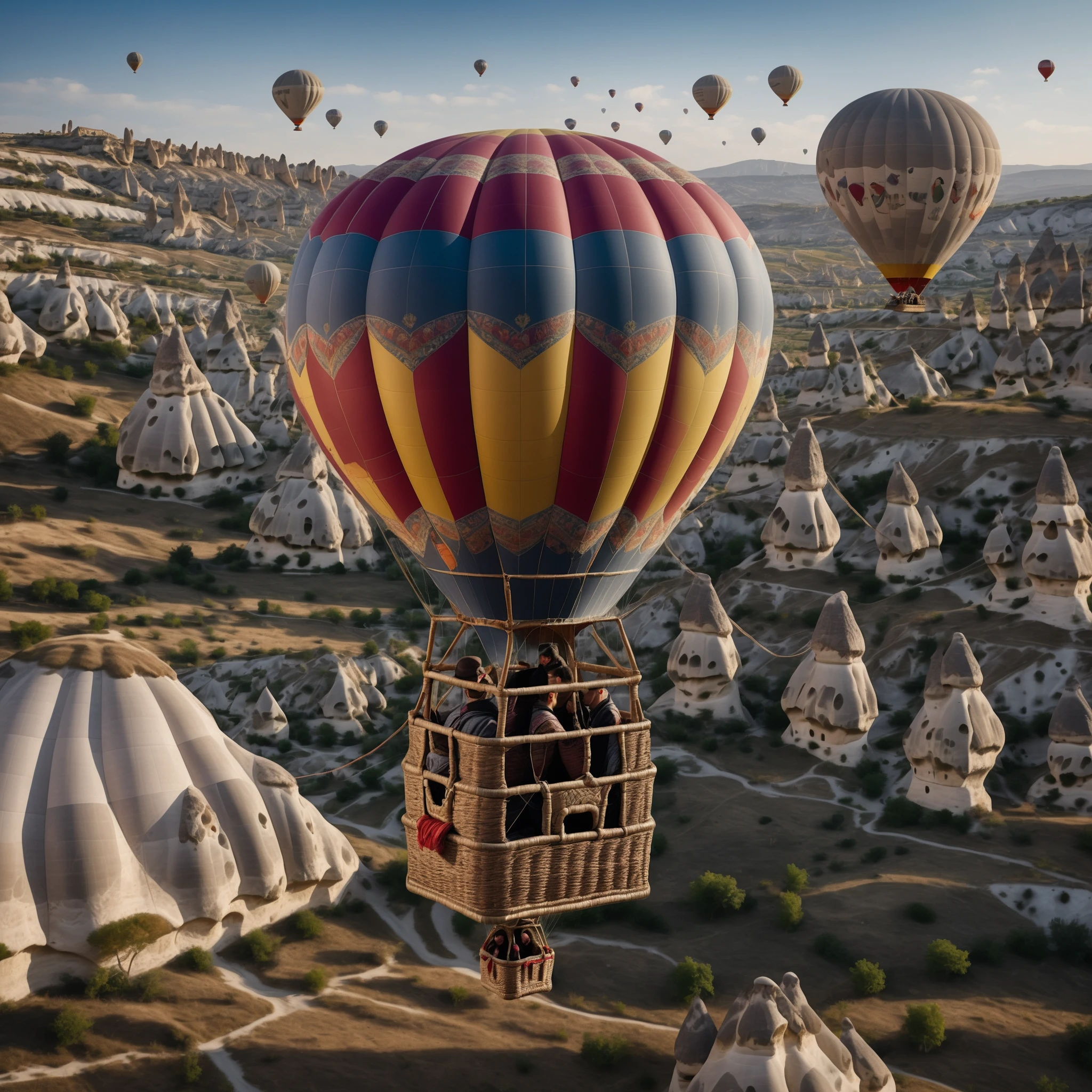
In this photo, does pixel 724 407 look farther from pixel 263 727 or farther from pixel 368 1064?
pixel 263 727

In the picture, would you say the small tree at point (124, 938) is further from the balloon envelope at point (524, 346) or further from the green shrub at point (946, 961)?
the green shrub at point (946, 961)

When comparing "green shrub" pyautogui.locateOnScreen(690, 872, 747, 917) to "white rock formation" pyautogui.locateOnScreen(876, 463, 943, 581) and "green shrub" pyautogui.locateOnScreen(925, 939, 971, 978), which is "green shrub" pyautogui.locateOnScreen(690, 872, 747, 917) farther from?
"white rock formation" pyautogui.locateOnScreen(876, 463, 943, 581)

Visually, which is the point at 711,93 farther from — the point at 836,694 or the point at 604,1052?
the point at 604,1052

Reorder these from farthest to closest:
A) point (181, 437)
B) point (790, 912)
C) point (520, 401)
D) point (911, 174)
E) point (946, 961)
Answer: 1. point (181, 437)
2. point (911, 174)
3. point (790, 912)
4. point (946, 961)
5. point (520, 401)

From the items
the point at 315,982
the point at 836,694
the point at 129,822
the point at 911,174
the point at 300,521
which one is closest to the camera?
the point at 315,982

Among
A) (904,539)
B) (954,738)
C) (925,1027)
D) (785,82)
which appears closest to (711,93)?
(785,82)

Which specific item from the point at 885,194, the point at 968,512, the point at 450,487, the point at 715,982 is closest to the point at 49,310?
the point at 968,512
